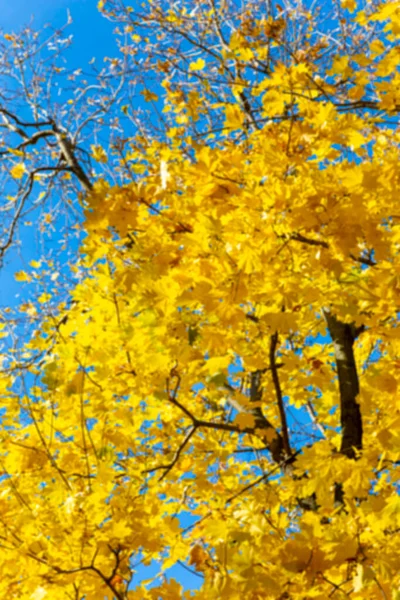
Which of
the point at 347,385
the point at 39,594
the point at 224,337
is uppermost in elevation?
the point at 347,385

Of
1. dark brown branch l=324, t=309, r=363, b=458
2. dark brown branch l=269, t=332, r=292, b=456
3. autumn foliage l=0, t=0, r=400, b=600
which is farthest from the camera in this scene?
dark brown branch l=324, t=309, r=363, b=458

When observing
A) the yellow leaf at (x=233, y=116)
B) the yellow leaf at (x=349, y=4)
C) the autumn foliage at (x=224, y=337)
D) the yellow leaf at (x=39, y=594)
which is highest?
the yellow leaf at (x=349, y=4)

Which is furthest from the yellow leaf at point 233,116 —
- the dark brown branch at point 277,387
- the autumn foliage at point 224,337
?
the dark brown branch at point 277,387

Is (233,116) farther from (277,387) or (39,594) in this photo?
(39,594)

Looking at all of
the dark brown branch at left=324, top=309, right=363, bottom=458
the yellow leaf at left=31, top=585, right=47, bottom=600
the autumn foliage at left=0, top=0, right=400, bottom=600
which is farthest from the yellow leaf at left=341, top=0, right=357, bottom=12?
→ the yellow leaf at left=31, top=585, right=47, bottom=600

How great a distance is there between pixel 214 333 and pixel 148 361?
11.3 inches

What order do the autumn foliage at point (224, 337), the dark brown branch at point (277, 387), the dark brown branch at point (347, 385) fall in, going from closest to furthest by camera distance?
the autumn foliage at point (224, 337) < the dark brown branch at point (277, 387) < the dark brown branch at point (347, 385)

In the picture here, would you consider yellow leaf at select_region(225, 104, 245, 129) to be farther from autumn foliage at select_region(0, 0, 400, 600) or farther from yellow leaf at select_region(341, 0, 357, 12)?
yellow leaf at select_region(341, 0, 357, 12)

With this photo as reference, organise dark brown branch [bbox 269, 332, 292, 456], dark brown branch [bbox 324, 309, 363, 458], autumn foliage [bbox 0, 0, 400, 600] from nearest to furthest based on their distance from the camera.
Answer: autumn foliage [bbox 0, 0, 400, 600] < dark brown branch [bbox 269, 332, 292, 456] < dark brown branch [bbox 324, 309, 363, 458]

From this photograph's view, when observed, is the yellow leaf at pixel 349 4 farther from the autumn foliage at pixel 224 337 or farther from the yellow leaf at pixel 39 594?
the yellow leaf at pixel 39 594

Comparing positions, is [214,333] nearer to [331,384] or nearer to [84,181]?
[331,384]

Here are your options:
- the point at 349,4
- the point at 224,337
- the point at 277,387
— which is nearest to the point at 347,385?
the point at 277,387

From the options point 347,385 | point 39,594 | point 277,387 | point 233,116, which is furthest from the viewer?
point 347,385

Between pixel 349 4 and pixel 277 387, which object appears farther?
pixel 349 4
